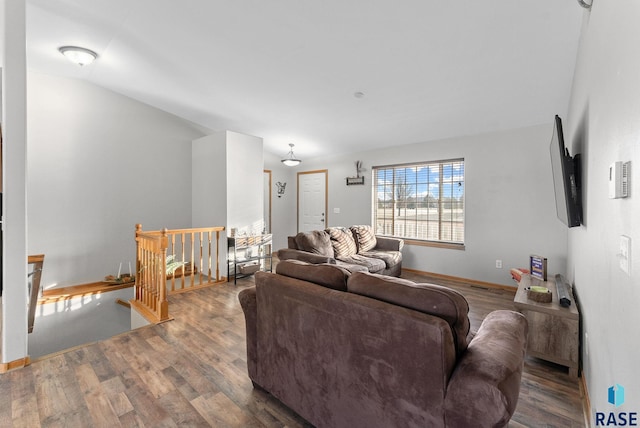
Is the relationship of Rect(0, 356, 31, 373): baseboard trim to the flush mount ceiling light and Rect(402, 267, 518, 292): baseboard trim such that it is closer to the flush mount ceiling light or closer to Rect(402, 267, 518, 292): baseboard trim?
the flush mount ceiling light

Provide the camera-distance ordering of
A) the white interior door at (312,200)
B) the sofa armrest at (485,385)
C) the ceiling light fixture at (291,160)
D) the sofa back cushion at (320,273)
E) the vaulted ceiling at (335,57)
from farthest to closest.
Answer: the white interior door at (312,200)
the ceiling light fixture at (291,160)
the vaulted ceiling at (335,57)
the sofa back cushion at (320,273)
the sofa armrest at (485,385)

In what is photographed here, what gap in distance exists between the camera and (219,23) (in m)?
2.76

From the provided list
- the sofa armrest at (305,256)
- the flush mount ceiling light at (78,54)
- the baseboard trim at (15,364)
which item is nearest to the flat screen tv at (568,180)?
the sofa armrest at (305,256)

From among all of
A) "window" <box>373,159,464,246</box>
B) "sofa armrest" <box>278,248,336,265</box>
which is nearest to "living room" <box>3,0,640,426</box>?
"window" <box>373,159,464,246</box>

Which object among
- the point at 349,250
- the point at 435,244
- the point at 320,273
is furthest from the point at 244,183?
the point at 320,273

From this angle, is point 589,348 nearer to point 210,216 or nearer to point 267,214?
point 210,216

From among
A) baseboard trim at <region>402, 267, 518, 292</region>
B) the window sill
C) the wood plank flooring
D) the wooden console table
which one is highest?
the window sill

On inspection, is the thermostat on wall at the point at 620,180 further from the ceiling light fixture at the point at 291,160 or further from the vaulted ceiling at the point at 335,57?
the ceiling light fixture at the point at 291,160

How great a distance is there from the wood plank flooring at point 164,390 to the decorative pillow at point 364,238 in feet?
8.43

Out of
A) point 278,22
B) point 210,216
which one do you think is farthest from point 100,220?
point 278,22

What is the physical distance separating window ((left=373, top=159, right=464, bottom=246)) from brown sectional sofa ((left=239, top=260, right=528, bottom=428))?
3503mm

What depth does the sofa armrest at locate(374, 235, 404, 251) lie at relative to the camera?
16.4 feet

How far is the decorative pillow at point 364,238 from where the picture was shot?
16.0ft

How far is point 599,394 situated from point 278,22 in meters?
3.32
